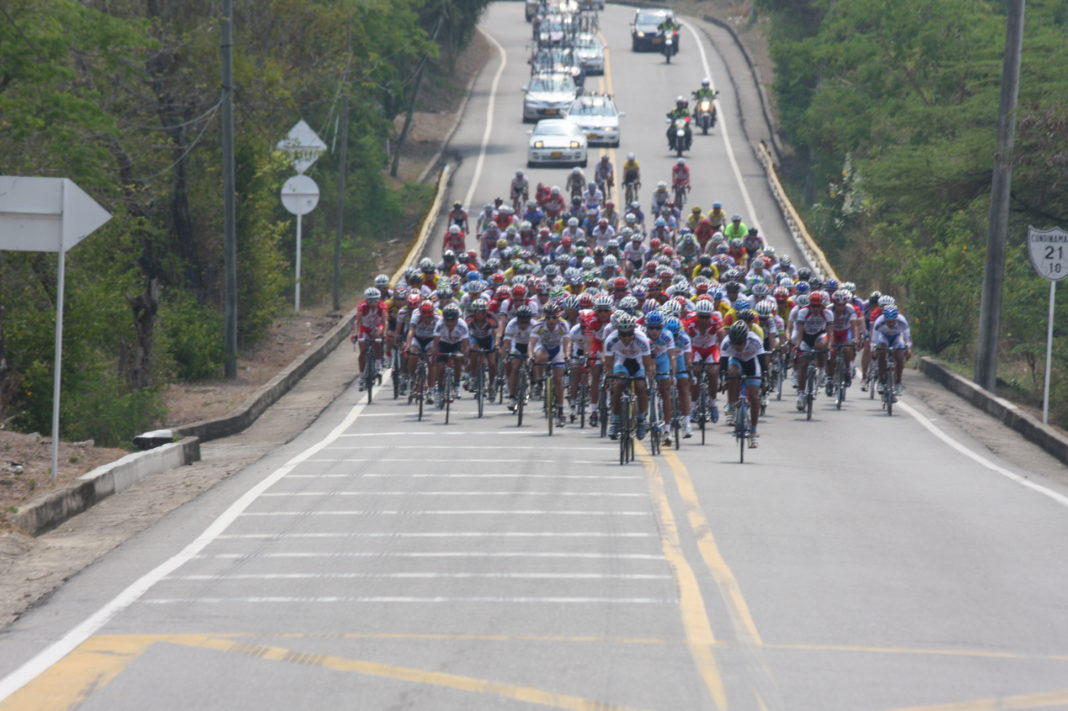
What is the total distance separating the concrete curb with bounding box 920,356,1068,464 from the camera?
70.6 ft

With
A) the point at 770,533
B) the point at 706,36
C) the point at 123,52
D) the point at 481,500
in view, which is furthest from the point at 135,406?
the point at 706,36

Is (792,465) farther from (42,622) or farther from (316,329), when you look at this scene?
(316,329)

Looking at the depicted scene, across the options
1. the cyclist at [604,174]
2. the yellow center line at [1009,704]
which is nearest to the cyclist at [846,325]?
the yellow center line at [1009,704]

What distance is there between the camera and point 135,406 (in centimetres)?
2123

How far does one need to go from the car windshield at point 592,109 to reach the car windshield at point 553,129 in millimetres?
3421

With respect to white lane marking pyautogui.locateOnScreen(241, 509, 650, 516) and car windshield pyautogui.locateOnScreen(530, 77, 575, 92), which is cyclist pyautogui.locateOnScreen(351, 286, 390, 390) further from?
car windshield pyautogui.locateOnScreen(530, 77, 575, 92)

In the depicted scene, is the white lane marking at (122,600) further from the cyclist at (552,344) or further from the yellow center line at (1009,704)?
the cyclist at (552,344)

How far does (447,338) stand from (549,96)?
46174mm

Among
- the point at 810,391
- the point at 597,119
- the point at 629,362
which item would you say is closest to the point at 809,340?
the point at 810,391

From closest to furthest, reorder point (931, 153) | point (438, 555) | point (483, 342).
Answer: point (438, 555) < point (483, 342) < point (931, 153)

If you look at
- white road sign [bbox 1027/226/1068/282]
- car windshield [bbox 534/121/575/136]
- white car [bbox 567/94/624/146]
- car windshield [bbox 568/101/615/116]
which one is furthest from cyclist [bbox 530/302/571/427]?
car windshield [bbox 568/101/615/116]

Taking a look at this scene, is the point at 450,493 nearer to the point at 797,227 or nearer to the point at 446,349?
the point at 446,349

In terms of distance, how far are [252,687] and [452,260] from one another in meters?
24.9

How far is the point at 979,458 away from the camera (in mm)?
20375
